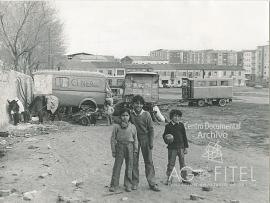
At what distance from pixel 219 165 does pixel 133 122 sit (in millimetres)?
3254

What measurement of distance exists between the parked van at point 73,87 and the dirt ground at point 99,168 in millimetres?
4121

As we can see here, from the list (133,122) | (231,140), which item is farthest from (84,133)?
(133,122)

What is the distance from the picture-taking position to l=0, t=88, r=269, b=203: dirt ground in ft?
21.7

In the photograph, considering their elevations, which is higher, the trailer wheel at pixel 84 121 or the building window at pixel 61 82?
the building window at pixel 61 82

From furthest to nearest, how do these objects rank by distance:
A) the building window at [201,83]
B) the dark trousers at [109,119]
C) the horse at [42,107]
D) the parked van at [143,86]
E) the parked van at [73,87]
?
the building window at [201,83] → the parked van at [143,86] → the parked van at [73,87] → the horse at [42,107] → the dark trousers at [109,119]

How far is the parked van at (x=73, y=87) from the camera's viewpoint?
19281mm

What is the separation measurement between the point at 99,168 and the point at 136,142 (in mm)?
2226

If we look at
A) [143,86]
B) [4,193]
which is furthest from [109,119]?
[4,193]

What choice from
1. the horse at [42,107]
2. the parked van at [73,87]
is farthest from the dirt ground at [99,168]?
the parked van at [73,87]

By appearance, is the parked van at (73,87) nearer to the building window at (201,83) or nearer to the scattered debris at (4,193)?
the scattered debris at (4,193)

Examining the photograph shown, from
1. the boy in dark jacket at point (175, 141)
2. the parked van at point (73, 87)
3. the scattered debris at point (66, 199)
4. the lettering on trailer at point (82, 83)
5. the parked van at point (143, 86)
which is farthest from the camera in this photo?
the parked van at point (143, 86)

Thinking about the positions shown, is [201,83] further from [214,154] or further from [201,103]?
[214,154]

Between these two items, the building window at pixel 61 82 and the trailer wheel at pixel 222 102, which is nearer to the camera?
the building window at pixel 61 82

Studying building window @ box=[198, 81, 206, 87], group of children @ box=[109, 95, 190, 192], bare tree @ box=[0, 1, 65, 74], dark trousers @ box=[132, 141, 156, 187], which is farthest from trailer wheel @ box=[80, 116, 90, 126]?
building window @ box=[198, 81, 206, 87]
